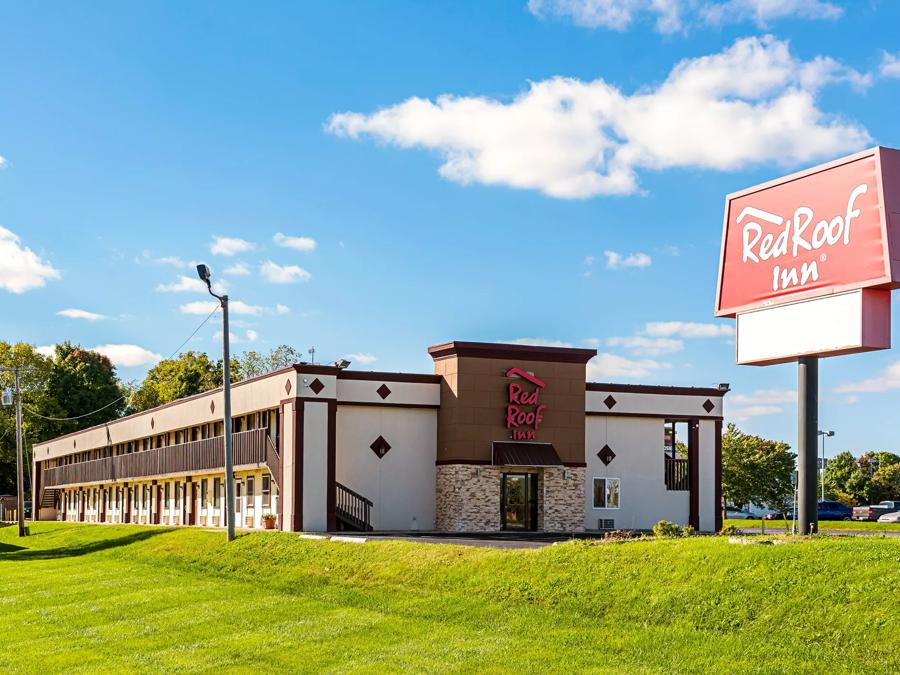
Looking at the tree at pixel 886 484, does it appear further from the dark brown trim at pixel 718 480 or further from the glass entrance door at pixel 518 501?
the glass entrance door at pixel 518 501

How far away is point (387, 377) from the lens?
1431 inches

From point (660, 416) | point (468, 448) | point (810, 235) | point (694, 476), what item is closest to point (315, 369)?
point (468, 448)

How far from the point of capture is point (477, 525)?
1421 inches

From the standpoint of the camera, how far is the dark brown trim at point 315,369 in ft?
111

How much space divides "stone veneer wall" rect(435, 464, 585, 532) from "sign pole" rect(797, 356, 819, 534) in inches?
735

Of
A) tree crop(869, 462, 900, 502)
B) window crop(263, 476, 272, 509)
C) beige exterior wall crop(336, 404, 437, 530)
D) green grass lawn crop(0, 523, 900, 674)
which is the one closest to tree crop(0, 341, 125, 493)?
A: window crop(263, 476, 272, 509)

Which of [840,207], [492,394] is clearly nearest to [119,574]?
[492,394]

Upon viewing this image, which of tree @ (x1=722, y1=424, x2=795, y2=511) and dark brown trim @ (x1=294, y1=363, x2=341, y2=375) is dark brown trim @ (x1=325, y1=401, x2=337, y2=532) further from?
tree @ (x1=722, y1=424, x2=795, y2=511)

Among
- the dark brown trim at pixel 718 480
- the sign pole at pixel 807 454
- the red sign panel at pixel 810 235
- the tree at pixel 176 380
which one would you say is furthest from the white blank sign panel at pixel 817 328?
the tree at pixel 176 380

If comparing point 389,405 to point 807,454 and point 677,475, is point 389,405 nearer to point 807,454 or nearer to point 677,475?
point 677,475

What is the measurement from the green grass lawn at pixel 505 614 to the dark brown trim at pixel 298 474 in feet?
23.9

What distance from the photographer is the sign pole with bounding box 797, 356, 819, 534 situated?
18.0 m

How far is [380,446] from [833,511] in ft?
118

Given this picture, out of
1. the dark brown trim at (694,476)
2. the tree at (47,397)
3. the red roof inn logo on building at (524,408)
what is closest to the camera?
the red roof inn logo on building at (524,408)
